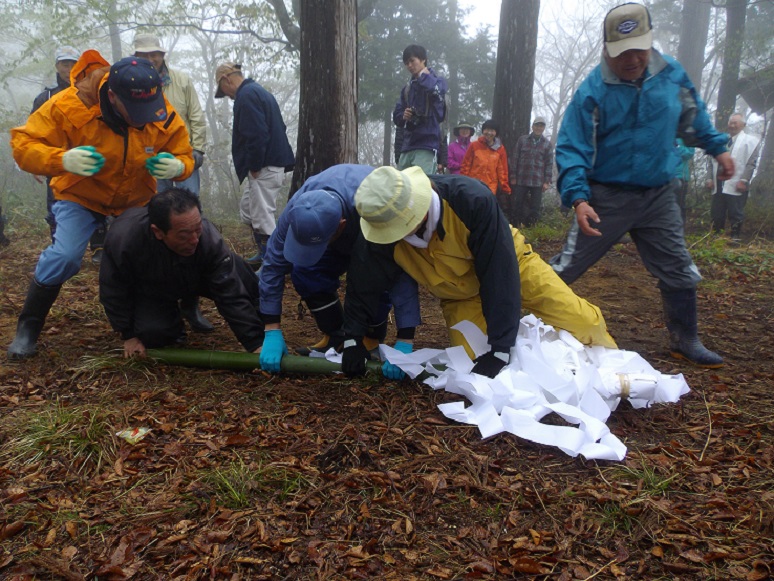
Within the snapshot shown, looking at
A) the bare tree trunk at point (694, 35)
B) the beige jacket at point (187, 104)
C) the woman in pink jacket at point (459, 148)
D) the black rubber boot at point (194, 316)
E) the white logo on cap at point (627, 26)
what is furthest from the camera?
the bare tree trunk at point (694, 35)

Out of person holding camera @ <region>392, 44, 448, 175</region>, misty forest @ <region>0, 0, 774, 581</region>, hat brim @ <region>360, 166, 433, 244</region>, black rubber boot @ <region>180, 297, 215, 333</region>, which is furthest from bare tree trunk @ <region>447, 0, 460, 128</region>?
hat brim @ <region>360, 166, 433, 244</region>

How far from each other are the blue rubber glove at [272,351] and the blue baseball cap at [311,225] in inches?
23.4

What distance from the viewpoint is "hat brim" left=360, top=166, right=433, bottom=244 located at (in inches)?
102

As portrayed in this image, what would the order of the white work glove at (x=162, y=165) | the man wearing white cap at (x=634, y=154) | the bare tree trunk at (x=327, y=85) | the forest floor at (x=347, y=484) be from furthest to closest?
the bare tree trunk at (x=327, y=85) < the white work glove at (x=162, y=165) < the man wearing white cap at (x=634, y=154) < the forest floor at (x=347, y=484)

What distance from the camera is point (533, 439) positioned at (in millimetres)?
2482

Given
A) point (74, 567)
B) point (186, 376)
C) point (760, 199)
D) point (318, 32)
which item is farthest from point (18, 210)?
point (760, 199)

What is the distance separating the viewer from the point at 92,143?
3.45m

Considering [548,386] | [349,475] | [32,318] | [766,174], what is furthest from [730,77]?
[32,318]

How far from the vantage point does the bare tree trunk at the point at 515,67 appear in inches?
→ 352

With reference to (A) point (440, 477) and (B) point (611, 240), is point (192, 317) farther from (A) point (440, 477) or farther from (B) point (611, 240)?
(B) point (611, 240)

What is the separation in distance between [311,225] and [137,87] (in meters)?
1.46

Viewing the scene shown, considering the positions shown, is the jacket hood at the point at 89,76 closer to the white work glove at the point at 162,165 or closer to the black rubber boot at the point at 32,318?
the white work glove at the point at 162,165

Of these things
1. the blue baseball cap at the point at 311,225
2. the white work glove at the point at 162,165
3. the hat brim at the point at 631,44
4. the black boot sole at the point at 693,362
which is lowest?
the black boot sole at the point at 693,362

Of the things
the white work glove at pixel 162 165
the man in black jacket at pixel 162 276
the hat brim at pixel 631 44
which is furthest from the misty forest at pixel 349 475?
the hat brim at pixel 631 44
